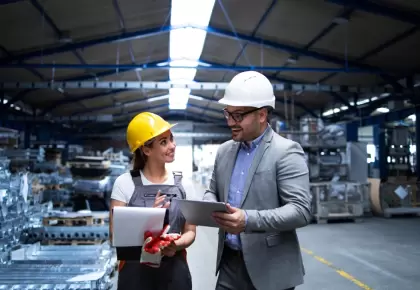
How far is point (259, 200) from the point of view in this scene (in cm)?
199

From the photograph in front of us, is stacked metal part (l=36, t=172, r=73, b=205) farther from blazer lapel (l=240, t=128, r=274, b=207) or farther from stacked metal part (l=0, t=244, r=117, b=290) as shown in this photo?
blazer lapel (l=240, t=128, r=274, b=207)

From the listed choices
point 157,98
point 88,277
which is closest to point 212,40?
point 88,277

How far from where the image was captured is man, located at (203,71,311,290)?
1.85 metres

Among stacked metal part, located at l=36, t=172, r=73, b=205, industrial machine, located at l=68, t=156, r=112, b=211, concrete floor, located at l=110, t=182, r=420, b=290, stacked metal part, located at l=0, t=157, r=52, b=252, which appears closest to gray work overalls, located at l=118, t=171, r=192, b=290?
concrete floor, located at l=110, t=182, r=420, b=290

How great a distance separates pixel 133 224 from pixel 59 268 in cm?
311

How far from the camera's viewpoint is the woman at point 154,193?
7.35ft

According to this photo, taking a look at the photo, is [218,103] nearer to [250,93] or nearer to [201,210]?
[250,93]

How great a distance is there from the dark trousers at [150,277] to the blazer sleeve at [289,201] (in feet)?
2.23

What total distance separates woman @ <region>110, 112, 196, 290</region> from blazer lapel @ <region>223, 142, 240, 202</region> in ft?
1.10

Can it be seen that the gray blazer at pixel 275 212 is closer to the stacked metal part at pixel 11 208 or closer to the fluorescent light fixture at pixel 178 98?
the stacked metal part at pixel 11 208

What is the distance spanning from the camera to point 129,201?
2.28m

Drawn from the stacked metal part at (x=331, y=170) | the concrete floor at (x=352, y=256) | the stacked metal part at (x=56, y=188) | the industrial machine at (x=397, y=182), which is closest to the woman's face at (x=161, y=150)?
the concrete floor at (x=352, y=256)

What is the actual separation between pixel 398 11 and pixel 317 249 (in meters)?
4.77

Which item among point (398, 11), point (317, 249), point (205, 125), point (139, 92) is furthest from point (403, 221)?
point (205, 125)
